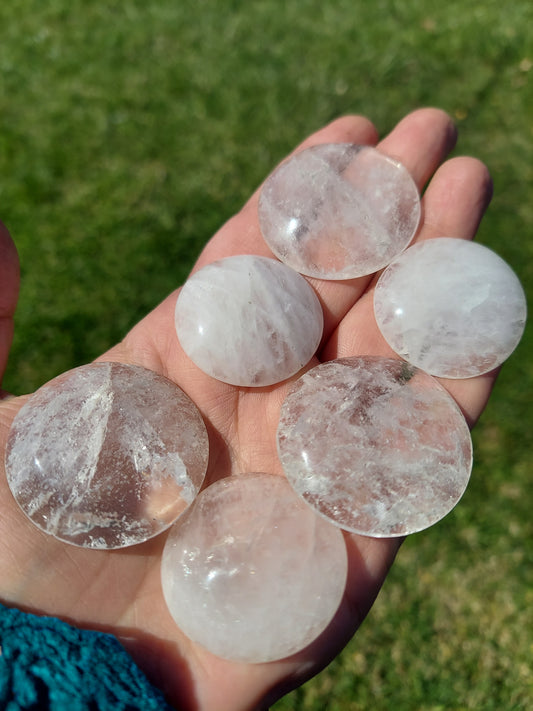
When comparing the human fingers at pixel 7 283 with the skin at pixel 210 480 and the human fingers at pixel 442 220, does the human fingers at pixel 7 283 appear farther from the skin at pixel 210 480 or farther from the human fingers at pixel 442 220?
the human fingers at pixel 442 220

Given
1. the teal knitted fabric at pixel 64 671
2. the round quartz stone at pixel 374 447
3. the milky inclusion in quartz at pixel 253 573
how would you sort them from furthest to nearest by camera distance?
the round quartz stone at pixel 374 447
the milky inclusion in quartz at pixel 253 573
the teal knitted fabric at pixel 64 671

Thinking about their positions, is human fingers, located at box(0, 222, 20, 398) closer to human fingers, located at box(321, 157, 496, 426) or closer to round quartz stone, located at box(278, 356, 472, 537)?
round quartz stone, located at box(278, 356, 472, 537)

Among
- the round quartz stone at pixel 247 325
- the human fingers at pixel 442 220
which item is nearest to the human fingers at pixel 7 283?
the round quartz stone at pixel 247 325

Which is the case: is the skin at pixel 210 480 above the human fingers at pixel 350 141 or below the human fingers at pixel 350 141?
below

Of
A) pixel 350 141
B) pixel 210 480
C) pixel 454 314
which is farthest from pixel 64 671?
pixel 350 141

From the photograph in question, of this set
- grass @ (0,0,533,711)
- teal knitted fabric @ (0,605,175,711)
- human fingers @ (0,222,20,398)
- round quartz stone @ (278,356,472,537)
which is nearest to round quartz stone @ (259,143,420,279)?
round quartz stone @ (278,356,472,537)

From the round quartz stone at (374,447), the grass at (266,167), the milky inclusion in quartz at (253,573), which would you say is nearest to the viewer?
the milky inclusion in quartz at (253,573)
